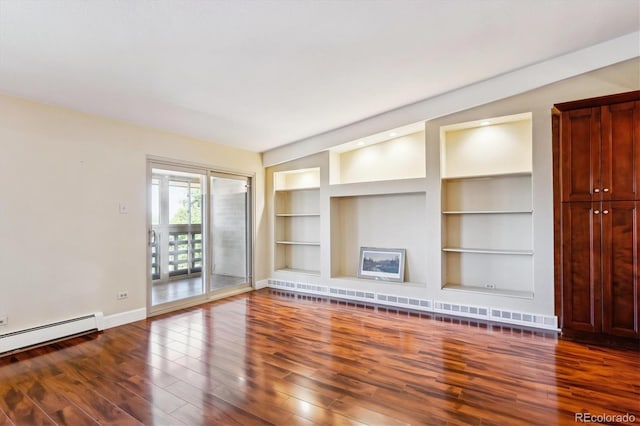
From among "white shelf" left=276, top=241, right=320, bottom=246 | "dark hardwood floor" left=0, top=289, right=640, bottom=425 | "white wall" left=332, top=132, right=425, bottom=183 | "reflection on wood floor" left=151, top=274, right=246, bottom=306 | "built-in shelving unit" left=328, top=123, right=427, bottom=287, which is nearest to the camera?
"dark hardwood floor" left=0, top=289, right=640, bottom=425

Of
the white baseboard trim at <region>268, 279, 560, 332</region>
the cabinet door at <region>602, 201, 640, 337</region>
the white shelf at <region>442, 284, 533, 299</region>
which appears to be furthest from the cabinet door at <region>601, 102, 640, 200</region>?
the white baseboard trim at <region>268, 279, 560, 332</region>

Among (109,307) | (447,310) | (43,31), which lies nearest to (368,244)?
(447,310)

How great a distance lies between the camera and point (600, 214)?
10.0 feet

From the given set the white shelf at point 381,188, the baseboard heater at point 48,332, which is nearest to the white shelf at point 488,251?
the white shelf at point 381,188

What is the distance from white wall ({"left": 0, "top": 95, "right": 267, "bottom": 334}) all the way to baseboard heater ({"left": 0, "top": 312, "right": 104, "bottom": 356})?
0.25 ft

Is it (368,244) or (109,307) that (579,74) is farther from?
(109,307)

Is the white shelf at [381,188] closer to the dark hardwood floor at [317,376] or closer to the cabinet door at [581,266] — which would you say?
the cabinet door at [581,266]

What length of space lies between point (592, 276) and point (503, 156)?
1711 mm

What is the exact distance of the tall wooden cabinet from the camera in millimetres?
2928

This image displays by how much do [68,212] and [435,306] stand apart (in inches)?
177

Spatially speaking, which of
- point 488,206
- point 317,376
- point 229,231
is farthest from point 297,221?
point 317,376

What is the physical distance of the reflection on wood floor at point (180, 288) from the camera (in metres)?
4.42

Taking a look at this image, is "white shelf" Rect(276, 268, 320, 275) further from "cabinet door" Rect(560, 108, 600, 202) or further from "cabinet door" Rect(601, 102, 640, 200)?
"cabinet door" Rect(601, 102, 640, 200)

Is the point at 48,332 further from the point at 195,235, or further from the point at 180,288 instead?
the point at 195,235
